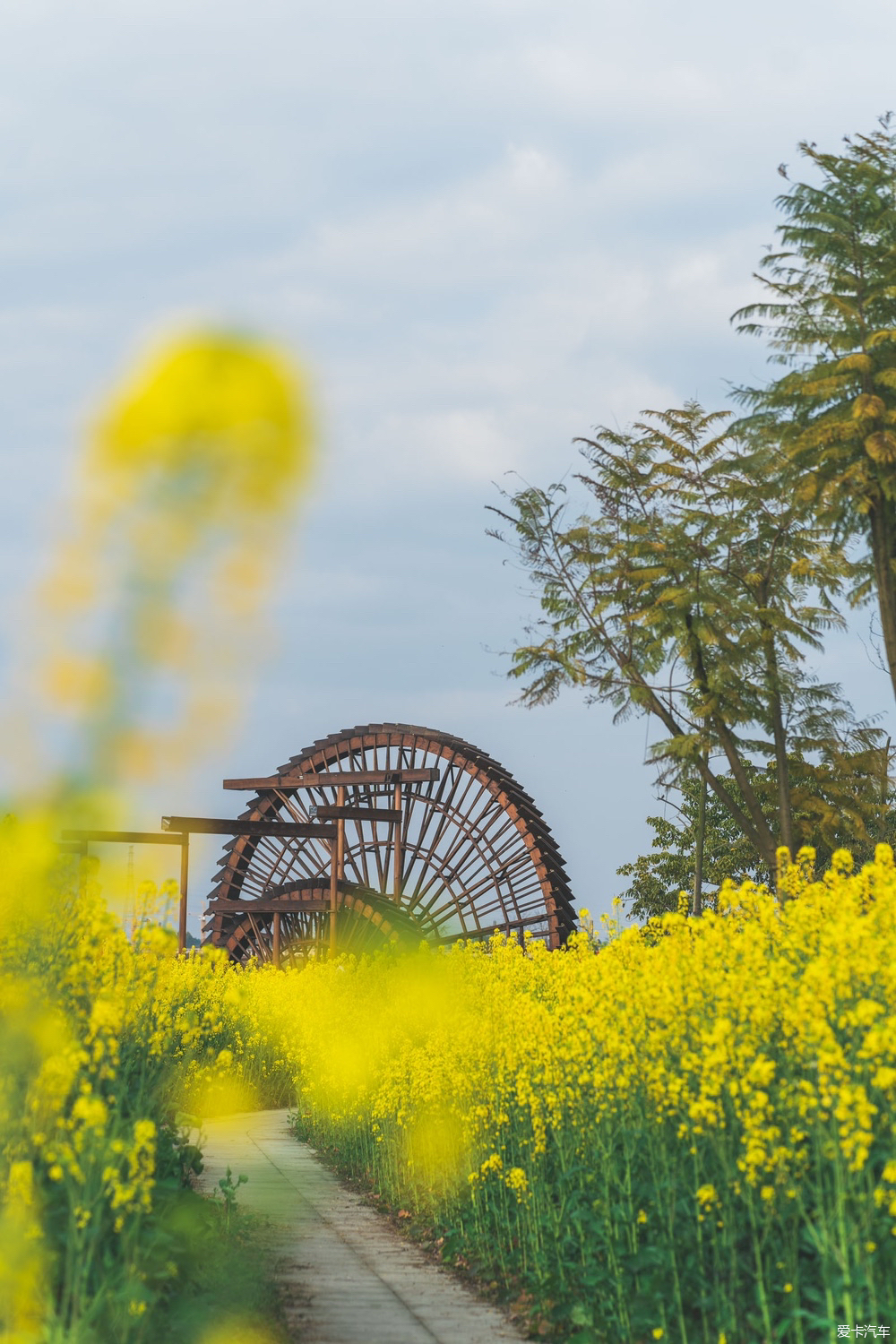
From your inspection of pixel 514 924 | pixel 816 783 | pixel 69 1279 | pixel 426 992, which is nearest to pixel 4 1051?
pixel 69 1279

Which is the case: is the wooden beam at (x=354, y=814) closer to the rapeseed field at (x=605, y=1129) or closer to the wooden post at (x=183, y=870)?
the wooden post at (x=183, y=870)

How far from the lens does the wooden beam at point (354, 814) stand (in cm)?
1862

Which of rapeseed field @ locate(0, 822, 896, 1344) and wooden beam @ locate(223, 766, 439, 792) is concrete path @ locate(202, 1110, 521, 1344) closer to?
rapeseed field @ locate(0, 822, 896, 1344)

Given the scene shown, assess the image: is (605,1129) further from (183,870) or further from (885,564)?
(885,564)

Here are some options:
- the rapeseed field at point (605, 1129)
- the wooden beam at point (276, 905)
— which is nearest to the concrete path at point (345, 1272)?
the rapeseed field at point (605, 1129)

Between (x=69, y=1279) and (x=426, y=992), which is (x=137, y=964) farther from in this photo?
(x=426, y=992)

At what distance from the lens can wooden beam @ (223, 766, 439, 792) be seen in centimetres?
2034

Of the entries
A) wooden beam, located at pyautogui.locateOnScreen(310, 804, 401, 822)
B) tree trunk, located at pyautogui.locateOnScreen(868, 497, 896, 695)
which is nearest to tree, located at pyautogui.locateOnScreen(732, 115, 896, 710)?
tree trunk, located at pyautogui.locateOnScreen(868, 497, 896, 695)

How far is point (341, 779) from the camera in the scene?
20.2m

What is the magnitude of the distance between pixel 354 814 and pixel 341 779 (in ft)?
3.96

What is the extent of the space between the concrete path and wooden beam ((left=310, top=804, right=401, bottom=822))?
880 centimetres

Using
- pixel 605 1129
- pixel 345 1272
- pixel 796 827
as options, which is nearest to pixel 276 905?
pixel 796 827

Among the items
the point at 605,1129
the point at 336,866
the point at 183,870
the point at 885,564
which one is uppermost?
the point at 885,564

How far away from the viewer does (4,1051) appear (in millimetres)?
1840
